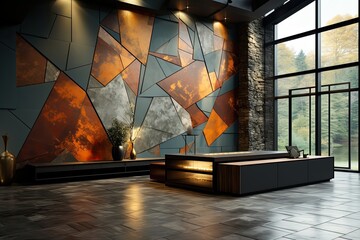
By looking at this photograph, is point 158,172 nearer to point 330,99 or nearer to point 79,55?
point 79,55

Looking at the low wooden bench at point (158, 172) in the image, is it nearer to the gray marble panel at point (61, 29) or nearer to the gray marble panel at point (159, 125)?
the gray marble panel at point (159, 125)

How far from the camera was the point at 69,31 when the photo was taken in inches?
308

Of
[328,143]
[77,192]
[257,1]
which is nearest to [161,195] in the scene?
[77,192]

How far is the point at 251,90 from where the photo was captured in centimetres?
1076

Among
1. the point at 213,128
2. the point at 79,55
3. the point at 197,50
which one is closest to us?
the point at 79,55

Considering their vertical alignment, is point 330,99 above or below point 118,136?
above

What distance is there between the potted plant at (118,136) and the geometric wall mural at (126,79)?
7.0 inches

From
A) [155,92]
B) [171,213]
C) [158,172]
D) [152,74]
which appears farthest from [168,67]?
[171,213]

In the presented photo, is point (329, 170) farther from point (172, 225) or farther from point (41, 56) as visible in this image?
point (41, 56)

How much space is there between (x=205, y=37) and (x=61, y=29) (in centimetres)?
414

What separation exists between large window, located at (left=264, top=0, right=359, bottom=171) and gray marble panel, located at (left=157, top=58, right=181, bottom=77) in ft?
10.7

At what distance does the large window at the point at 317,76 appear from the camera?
352 inches

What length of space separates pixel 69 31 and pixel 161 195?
170 inches

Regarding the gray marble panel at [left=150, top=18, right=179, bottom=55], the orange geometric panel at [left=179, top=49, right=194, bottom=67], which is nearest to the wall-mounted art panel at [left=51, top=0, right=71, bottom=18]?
the gray marble panel at [left=150, top=18, right=179, bottom=55]
